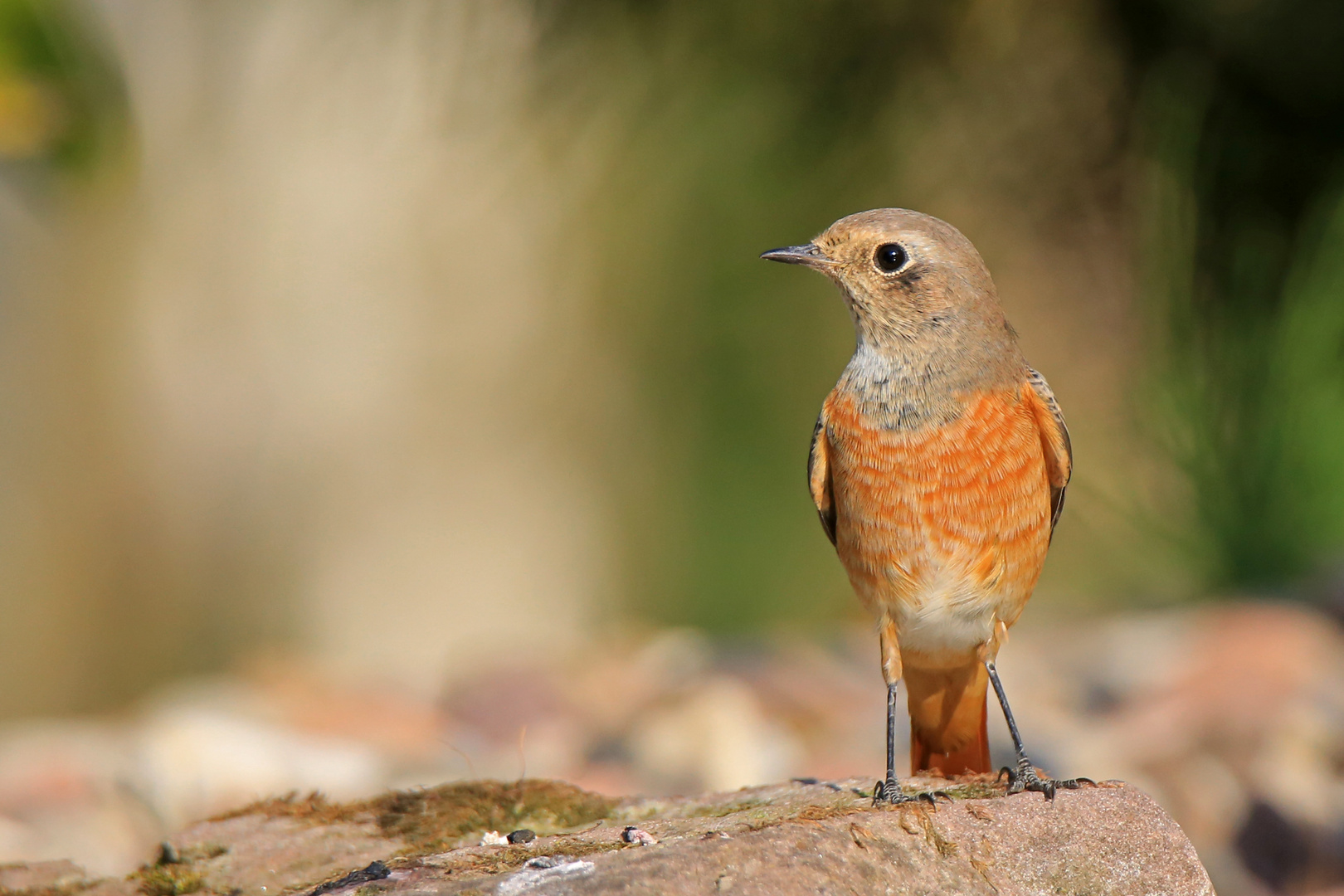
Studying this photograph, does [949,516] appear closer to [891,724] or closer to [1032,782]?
[891,724]

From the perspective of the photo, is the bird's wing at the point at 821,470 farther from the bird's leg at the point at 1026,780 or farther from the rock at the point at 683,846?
the rock at the point at 683,846

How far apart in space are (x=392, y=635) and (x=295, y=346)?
2202 millimetres

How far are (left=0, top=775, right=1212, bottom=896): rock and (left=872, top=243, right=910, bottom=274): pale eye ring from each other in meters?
1.19

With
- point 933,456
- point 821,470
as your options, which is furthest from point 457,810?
point 933,456

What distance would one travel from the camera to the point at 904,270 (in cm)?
307

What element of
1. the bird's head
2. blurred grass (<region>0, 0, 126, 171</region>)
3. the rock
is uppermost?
blurred grass (<region>0, 0, 126, 171</region>)

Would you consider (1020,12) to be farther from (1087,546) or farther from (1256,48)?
(1087,546)

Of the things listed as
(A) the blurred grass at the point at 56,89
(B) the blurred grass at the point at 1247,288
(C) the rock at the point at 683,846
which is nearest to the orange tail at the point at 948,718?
(C) the rock at the point at 683,846

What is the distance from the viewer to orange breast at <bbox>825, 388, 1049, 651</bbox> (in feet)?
9.64

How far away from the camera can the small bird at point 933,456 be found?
2.95 metres

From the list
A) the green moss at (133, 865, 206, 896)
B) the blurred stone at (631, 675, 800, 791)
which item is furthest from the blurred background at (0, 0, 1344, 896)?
the green moss at (133, 865, 206, 896)

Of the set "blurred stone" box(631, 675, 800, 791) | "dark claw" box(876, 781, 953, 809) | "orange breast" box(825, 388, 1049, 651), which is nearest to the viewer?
"dark claw" box(876, 781, 953, 809)

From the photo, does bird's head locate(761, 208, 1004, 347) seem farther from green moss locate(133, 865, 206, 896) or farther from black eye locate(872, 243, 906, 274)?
green moss locate(133, 865, 206, 896)

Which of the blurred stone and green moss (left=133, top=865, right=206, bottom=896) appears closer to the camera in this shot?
green moss (left=133, top=865, right=206, bottom=896)
